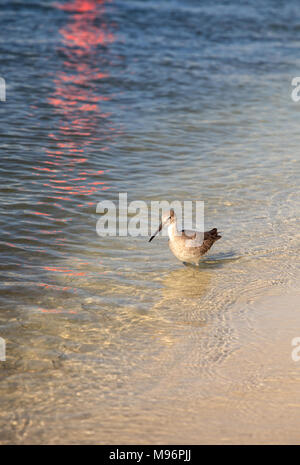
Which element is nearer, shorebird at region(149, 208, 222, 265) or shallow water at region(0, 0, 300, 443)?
shallow water at region(0, 0, 300, 443)

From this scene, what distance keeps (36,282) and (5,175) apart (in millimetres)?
3684

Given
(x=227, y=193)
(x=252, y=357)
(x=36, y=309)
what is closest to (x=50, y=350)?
(x=36, y=309)

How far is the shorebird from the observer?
703 cm

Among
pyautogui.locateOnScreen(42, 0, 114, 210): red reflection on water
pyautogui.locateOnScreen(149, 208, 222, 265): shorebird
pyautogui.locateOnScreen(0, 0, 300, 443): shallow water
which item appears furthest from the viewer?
pyautogui.locateOnScreen(42, 0, 114, 210): red reflection on water

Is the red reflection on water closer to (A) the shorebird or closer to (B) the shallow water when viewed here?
(B) the shallow water

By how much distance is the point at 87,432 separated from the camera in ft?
14.0

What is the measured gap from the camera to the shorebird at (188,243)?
703 centimetres

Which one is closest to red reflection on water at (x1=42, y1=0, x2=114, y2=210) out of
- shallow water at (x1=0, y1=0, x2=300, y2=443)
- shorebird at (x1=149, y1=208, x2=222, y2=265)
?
shallow water at (x1=0, y1=0, x2=300, y2=443)

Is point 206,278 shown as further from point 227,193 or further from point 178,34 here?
point 178,34

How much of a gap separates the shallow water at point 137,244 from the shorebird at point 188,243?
25cm

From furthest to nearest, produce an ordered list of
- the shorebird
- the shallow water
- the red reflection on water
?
1. the red reflection on water
2. the shorebird
3. the shallow water

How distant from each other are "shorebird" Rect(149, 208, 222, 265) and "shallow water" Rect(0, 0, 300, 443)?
25 centimetres

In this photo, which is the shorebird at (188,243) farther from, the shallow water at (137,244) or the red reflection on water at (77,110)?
the red reflection on water at (77,110)

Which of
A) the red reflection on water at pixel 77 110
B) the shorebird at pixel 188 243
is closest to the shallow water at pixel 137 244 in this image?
the red reflection on water at pixel 77 110
